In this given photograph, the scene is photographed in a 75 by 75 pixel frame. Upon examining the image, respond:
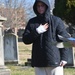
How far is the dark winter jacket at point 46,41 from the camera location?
16.3 feet

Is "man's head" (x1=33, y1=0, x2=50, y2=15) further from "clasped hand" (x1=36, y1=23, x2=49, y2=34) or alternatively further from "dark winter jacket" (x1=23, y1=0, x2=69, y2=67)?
"clasped hand" (x1=36, y1=23, x2=49, y2=34)

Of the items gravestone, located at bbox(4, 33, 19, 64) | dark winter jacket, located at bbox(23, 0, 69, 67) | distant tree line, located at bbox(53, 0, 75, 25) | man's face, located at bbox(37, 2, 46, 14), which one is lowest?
gravestone, located at bbox(4, 33, 19, 64)

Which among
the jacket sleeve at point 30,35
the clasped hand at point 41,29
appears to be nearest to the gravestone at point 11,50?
the jacket sleeve at point 30,35

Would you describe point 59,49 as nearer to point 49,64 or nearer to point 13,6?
point 49,64

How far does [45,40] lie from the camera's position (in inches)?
196

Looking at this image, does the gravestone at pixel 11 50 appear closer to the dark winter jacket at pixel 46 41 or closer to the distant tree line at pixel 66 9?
the distant tree line at pixel 66 9

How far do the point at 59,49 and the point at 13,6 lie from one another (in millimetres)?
48628

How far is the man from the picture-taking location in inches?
195

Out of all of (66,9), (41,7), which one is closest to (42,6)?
(41,7)

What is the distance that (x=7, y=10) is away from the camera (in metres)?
54.5

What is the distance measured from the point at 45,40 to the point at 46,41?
0.02m

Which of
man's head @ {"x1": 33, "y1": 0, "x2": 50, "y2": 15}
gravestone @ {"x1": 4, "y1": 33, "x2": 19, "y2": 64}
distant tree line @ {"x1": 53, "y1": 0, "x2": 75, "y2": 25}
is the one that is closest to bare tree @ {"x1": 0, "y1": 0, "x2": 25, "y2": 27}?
distant tree line @ {"x1": 53, "y1": 0, "x2": 75, "y2": 25}

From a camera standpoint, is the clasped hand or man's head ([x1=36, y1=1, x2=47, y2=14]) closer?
the clasped hand

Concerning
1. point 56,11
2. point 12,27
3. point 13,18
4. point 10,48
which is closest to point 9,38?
point 10,48
